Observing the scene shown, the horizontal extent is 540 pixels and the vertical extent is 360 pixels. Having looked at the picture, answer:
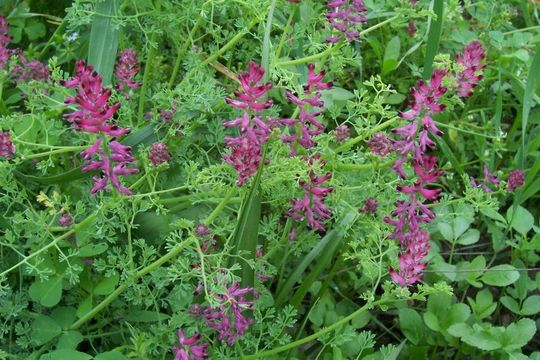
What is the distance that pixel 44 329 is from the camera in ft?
6.93

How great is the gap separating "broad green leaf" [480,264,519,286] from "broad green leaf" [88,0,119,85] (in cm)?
146

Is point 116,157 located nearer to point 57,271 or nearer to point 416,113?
point 57,271

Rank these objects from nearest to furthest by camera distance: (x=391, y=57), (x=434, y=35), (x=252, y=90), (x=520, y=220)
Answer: (x=252, y=90)
(x=434, y=35)
(x=520, y=220)
(x=391, y=57)

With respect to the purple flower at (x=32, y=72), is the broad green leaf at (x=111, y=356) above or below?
below

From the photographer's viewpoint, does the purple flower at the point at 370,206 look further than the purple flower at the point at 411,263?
Yes

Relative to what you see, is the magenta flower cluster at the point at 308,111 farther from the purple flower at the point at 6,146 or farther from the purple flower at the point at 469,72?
the purple flower at the point at 6,146

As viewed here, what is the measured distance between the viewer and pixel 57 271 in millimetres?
2172

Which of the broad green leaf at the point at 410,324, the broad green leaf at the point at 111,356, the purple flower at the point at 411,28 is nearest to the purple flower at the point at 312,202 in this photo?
the broad green leaf at the point at 111,356

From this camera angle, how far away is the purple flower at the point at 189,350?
1874 mm

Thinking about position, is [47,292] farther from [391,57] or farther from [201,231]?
[391,57]

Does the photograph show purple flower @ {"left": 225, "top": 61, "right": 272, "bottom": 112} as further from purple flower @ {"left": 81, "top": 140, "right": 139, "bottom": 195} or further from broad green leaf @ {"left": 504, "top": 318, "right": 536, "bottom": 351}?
broad green leaf @ {"left": 504, "top": 318, "right": 536, "bottom": 351}

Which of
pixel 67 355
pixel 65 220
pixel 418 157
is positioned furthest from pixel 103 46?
pixel 418 157

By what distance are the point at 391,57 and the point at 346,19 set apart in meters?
1.04

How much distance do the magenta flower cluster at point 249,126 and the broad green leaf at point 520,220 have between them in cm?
123
